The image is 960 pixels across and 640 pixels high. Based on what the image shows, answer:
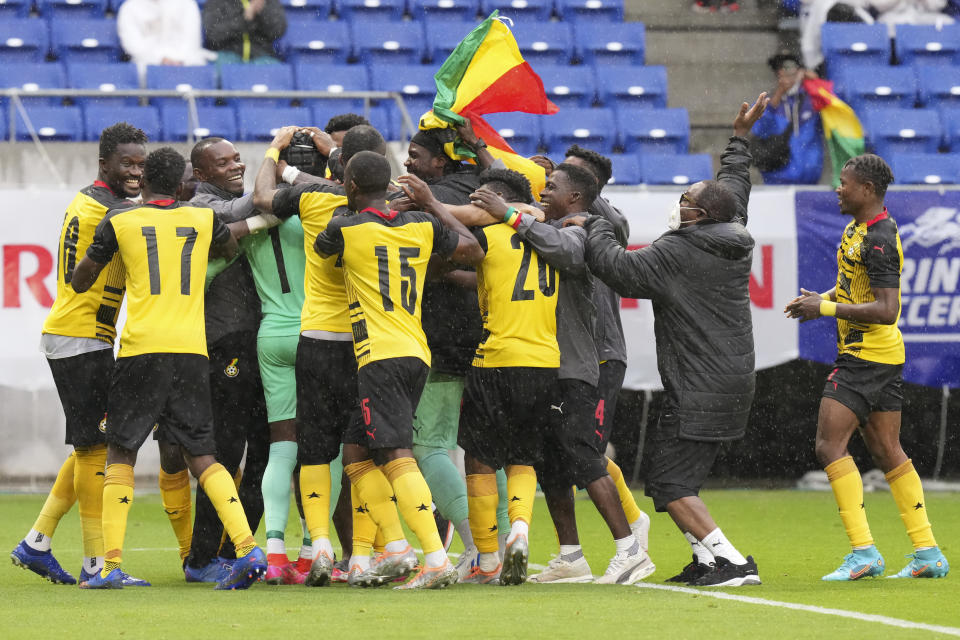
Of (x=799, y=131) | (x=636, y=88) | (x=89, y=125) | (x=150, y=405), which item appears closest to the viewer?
(x=150, y=405)

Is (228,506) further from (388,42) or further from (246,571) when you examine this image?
(388,42)

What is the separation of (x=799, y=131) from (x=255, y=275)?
8727mm

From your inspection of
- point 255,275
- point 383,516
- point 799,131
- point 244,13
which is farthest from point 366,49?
point 383,516

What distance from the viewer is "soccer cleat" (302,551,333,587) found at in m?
6.39

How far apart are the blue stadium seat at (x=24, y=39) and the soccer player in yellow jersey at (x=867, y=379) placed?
9710mm

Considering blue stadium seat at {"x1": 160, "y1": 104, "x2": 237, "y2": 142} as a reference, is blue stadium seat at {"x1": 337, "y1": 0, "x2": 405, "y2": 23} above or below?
above

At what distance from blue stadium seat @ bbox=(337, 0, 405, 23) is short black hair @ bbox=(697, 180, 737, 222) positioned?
965cm

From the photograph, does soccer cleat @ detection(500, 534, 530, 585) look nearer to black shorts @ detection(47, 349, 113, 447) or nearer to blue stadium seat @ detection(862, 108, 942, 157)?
black shorts @ detection(47, 349, 113, 447)

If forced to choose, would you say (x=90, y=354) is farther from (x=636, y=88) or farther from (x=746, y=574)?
(x=636, y=88)

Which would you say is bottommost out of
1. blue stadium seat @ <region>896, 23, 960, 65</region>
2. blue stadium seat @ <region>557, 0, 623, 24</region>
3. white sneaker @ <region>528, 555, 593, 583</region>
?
white sneaker @ <region>528, 555, 593, 583</region>

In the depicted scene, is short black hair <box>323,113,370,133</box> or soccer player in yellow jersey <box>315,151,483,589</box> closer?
soccer player in yellow jersey <box>315,151,483,589</box>

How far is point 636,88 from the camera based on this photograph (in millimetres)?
15297

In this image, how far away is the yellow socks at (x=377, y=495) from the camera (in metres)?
6.34

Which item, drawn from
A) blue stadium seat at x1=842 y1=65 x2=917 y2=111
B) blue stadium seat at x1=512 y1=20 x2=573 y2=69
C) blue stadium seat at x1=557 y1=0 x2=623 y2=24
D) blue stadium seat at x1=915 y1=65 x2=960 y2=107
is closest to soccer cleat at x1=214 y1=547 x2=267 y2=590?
blue stadium seat at x1=512 y1=20 x2=573 y2=69
